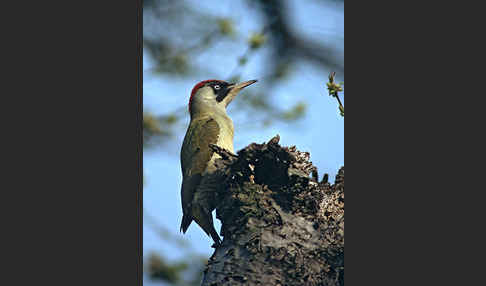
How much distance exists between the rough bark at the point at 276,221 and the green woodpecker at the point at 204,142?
30cm

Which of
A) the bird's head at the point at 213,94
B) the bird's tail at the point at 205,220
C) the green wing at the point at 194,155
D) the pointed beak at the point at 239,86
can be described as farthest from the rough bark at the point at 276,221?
the bird's head at the point at 213,94

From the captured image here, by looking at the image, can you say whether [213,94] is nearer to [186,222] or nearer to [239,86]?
[239,86]

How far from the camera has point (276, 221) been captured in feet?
8.00

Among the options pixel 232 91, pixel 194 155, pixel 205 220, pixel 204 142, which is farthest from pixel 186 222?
pixel 232 91

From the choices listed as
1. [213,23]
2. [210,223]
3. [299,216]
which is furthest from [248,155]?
[213,23]

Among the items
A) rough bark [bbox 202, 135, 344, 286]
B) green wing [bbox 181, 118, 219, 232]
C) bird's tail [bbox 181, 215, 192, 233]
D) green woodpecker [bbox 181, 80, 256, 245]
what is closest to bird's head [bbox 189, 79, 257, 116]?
green woodpecker [bbox 181, 80, 256, 245]

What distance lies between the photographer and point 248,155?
2.49 metres

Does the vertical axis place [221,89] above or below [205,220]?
above

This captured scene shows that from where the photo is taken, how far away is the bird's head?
4379 millimetres

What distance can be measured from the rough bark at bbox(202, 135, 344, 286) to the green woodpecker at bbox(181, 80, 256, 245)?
0.98 feet

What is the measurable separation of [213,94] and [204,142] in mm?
878

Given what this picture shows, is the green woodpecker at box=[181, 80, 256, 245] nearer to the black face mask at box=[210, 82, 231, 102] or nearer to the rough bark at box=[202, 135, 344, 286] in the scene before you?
the black face mask at box=[210, 82, 231, 102]

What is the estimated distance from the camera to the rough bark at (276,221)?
7.52 feet
